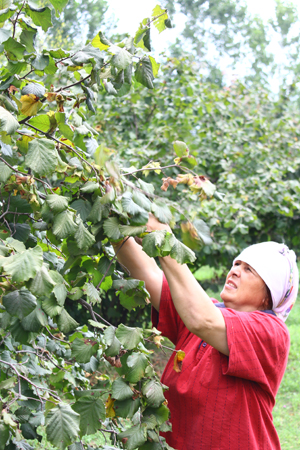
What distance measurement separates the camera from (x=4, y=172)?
1188mm

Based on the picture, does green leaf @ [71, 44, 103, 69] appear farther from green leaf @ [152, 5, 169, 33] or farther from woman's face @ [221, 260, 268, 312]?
woman's face @ [221, 260, 268, 312]

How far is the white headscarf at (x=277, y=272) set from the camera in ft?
6.07

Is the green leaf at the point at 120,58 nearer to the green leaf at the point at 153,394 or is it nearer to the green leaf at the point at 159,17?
the green leaf at the point at 159,17

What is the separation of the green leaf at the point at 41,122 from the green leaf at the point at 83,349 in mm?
620

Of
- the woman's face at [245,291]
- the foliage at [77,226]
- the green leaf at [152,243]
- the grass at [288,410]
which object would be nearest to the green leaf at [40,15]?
the foliage at [77,226]

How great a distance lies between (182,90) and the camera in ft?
18.1

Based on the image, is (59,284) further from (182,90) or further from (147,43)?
(182,90)

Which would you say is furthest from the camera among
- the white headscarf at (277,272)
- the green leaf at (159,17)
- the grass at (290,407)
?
the grass at (290,407)

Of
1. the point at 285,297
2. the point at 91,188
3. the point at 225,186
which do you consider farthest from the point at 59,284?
the point at 225,186

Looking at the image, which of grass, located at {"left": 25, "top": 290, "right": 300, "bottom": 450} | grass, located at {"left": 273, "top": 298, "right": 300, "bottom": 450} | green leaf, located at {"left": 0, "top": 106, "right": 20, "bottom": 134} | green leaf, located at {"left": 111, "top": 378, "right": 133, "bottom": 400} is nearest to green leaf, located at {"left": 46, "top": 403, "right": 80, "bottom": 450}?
green leaf, located at {"left": 111, "top": 378, "right": 133, "bottom": 400}

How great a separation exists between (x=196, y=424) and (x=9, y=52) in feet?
4.62

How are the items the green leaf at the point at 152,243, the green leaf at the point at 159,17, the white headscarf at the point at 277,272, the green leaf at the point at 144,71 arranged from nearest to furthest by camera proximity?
1. the green leaf at the point at 152,243
2. the green leaf at the point at 159,17
3. the green leaf at the point at 144,71
4. the white headscarf at the point at 277,272

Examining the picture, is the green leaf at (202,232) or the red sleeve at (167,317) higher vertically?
the green leaf at (202,232)

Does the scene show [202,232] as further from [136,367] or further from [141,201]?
[136,367]
